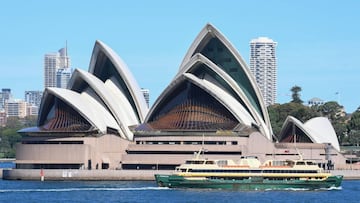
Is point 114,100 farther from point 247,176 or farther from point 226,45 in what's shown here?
point 247,176

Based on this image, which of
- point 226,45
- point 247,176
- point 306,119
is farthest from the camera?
point 306,119

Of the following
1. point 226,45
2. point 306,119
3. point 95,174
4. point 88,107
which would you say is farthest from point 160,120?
point 306,119

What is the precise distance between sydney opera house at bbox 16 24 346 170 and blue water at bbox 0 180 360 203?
13740 millimetres

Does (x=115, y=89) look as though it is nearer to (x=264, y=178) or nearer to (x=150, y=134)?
(x=150, y=134)

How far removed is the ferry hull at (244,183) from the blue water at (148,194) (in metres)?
0.60

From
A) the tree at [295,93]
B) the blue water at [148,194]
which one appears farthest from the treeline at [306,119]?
the blue water at [148,194]

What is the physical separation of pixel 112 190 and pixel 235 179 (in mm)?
9472

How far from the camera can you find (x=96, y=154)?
3949 inches

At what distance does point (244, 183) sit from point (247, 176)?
549mm

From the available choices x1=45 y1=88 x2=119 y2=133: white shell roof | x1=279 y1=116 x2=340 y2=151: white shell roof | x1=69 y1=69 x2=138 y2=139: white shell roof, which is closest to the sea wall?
x1=45 y1=88 x2=119 y2=133: white shell roof

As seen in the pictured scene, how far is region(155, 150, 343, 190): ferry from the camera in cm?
7650

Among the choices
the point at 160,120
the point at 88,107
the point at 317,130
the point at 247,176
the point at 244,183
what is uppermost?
the point at 88,107

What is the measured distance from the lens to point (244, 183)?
3019 inches

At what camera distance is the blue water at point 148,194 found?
6931 centimetres
